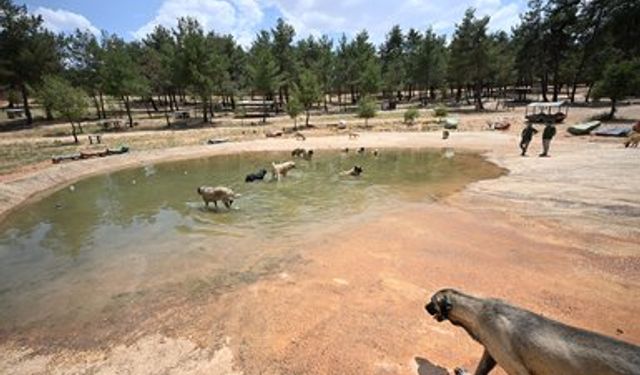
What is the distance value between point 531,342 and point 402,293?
4183 mm

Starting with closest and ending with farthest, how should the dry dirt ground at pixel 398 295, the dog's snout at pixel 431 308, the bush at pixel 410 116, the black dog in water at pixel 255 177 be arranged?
the dog's snout at pixel 431 308 < the dry dirt ground at pixel 398 295 < the black dog in water at pixel 255 177 < the bush at pixel 410 116

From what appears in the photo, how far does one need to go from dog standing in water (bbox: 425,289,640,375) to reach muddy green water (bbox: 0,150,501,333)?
585 cm

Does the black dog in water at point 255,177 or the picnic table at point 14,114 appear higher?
the picnic table at point 14,114

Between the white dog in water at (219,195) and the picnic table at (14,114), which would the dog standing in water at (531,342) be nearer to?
the white dog in water at (219,195)

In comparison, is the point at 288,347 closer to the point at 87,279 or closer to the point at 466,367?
the point at 466,367

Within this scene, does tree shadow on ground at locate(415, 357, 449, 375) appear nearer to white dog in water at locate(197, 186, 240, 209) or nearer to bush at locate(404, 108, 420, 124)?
white dog in water at locate(197, 186, 240, 209)

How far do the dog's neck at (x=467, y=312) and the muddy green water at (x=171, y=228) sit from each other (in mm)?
5686

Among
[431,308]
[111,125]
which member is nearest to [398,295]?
[431,308]

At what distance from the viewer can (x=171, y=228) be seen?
46.4 ft

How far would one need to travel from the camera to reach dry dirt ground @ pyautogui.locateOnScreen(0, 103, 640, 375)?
6.38 meters

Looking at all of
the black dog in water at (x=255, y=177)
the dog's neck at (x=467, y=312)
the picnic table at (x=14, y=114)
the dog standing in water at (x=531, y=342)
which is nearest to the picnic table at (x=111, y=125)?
the picnic table at (x=14, y=114)

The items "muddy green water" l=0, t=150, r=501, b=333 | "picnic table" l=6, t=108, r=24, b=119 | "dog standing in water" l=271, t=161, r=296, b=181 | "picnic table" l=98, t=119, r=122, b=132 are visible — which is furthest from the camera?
"picnic table" l=6, t=108, r=24, b=119

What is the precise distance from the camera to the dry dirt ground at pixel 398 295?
638 cm

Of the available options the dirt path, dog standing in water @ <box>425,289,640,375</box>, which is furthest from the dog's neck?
the dirt path
